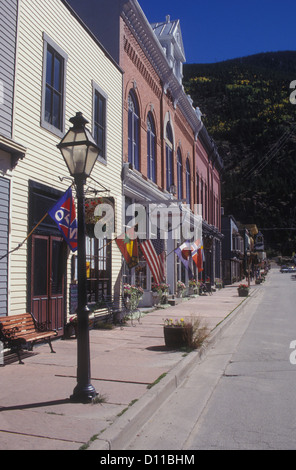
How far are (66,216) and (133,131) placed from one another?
344 inches

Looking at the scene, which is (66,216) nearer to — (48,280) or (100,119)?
(48,280)

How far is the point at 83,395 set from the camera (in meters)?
5.60

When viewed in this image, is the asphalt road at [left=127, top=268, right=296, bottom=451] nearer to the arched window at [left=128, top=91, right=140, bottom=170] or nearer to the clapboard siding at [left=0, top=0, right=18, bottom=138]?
the clapboard siding at [left=0, top=0, right=18, bottom=138]

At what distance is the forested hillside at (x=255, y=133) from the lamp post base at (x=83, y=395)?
154m

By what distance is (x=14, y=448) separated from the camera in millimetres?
4016

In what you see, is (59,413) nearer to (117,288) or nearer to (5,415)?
(5,415)

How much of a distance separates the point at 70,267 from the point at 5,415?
6238mm

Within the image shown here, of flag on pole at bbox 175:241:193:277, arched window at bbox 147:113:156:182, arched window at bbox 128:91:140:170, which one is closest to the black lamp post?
arched window at bbox 128:91:140:170

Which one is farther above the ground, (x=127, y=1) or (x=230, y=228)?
(x=127, y=1)

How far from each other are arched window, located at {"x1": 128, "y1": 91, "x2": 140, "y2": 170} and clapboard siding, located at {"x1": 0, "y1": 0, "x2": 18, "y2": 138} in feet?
26.0

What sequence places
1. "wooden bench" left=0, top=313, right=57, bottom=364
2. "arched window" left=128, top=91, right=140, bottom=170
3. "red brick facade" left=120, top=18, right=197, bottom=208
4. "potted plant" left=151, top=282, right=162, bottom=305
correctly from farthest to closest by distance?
"potted plant" left=151, top=282, right=162, bottom=305 < "arched window" left=128, top=91, right=140, bottom=170 < "red brick facade" left=120, top=18, right=197, bottom=208 < "wooden bench" left=0, top=313, right=57, bottom=364

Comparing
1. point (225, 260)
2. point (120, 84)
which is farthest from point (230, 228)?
point (120, 84)

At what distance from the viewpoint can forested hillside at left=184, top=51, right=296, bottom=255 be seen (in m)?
158

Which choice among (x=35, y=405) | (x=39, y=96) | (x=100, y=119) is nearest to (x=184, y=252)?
(x=100, y=119)
